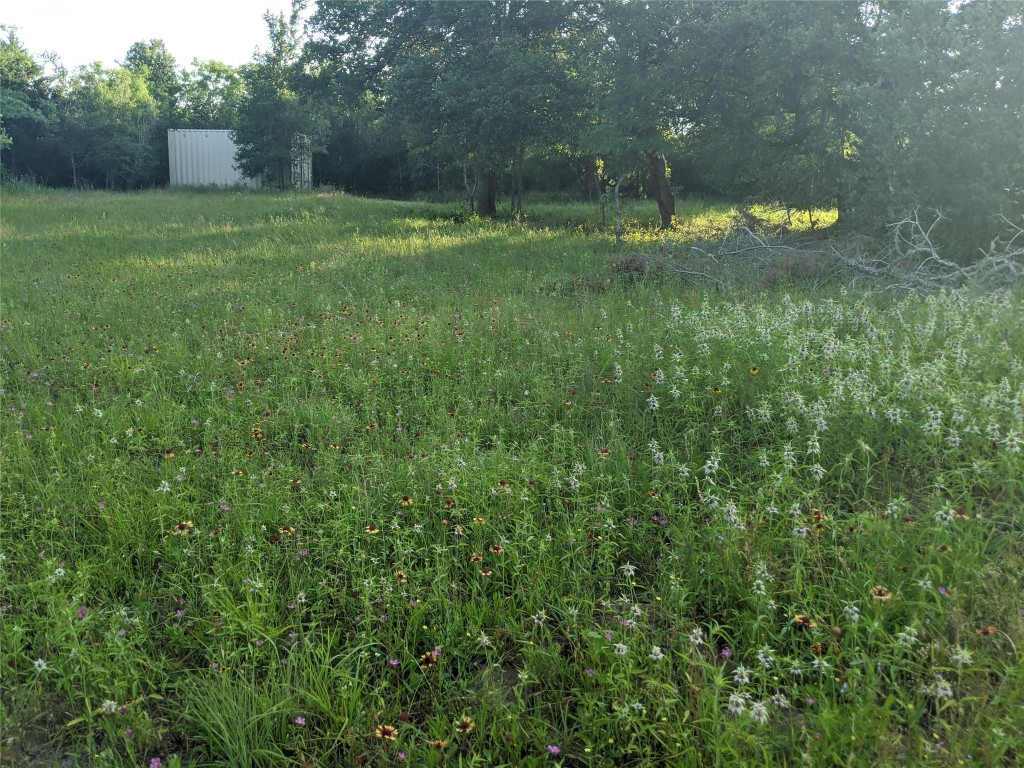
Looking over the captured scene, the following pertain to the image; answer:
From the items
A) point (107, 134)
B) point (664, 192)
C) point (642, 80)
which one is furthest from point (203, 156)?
point (642, 80)

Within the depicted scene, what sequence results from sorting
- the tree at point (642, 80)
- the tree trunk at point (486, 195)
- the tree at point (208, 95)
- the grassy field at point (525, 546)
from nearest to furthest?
the grassy field at point (525, 546), the tree at point (642, 80), the tree trunk at point (486, 195), the tree at point (208, 95)

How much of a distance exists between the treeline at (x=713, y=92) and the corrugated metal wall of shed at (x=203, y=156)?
816 centimetres

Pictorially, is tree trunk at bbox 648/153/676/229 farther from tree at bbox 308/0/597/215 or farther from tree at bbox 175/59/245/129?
tree at bbox 175/59/245/129

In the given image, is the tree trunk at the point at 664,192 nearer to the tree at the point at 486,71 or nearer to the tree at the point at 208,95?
the tree at the point at 486,71

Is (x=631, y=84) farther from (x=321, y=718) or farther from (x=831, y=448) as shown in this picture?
(x=321, y=718)

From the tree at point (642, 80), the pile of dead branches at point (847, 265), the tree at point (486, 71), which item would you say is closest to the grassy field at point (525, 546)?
the pile of dead branches at point (847, 265)

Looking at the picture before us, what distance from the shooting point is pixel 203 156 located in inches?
1489

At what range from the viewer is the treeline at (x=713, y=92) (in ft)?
32.7

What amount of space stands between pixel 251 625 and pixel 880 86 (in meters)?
12.8

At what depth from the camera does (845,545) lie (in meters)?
3.17

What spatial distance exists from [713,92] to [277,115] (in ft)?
73.0

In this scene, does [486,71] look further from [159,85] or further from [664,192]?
[159,85]

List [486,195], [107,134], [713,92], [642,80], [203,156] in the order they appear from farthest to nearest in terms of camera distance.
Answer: [203,156], [107,134], [486,195], [713,92], [642,80]

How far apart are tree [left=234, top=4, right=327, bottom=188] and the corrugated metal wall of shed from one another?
14.4 feet
